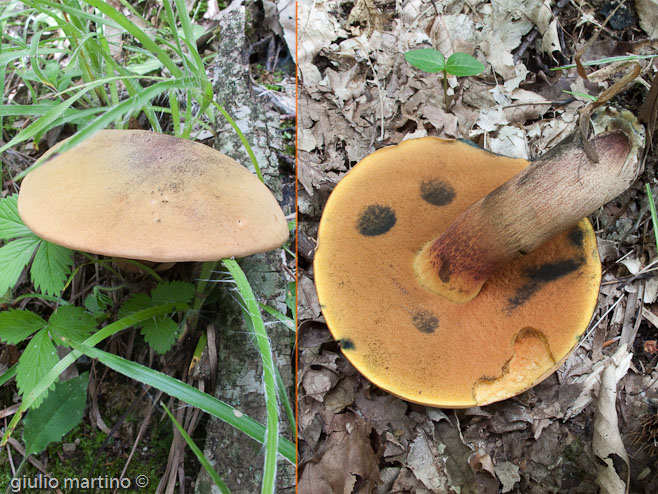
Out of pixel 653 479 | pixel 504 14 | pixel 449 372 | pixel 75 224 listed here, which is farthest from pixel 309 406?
pixel 504 14


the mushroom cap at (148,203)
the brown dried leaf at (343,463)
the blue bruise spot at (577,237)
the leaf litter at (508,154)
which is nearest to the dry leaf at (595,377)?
the leaf litter at (508,154)

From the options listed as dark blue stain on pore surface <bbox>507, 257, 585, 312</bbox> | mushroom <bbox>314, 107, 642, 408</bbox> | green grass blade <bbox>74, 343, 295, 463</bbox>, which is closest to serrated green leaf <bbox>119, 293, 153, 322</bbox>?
green grass blade <bbox>74, 343, 295, 463</bbox>

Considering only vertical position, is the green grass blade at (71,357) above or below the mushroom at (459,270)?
below

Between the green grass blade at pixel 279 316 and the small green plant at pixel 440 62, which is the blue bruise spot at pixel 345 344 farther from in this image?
the small green plant at pixel 440 62

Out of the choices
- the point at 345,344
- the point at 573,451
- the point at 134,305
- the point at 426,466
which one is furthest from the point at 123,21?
the point at 573,451

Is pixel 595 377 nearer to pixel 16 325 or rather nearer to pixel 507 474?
pixel 507 474

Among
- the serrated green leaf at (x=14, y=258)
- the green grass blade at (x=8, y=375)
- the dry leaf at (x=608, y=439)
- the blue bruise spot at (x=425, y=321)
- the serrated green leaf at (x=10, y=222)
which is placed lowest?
the dry leaf at (x=608, y=439)
